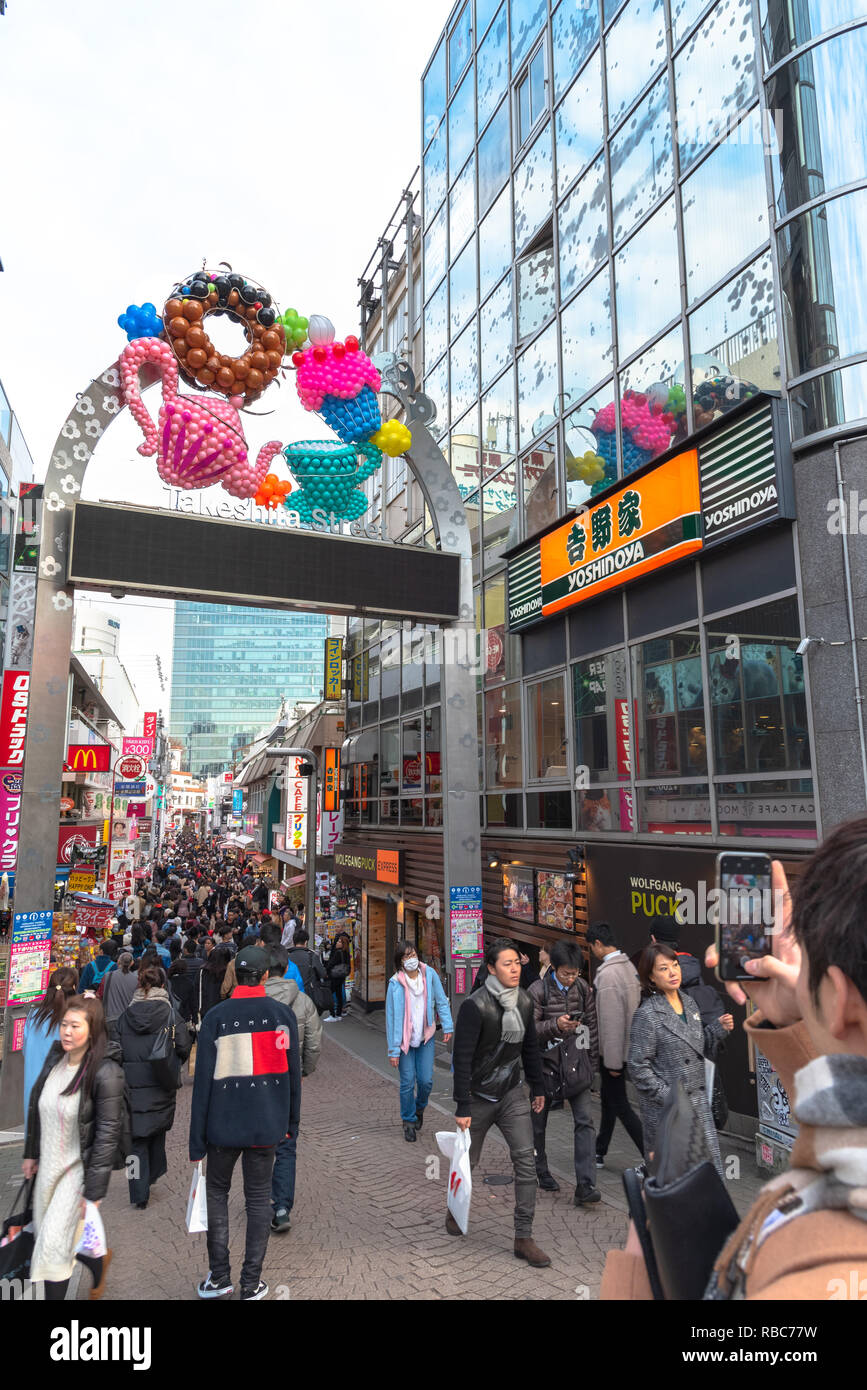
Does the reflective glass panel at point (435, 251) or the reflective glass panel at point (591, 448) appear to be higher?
the reflective glass panel at point (435, 251)

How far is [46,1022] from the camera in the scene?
5312 mm

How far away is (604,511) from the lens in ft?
33.7

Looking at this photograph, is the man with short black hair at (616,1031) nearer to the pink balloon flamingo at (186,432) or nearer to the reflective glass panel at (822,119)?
the reflective glass panel at (822,119)

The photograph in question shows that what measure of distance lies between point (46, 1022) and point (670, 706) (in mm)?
6784

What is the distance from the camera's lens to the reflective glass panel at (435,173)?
17859mm

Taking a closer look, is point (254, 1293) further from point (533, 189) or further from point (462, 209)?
point (462, 209)

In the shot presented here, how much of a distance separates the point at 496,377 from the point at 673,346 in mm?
5569

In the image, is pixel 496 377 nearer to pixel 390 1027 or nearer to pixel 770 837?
pixel 770 837

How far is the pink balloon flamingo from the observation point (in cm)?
1052

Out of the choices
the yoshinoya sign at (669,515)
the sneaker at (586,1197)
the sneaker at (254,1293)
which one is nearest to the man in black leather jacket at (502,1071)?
the sneaker at (586,1197)

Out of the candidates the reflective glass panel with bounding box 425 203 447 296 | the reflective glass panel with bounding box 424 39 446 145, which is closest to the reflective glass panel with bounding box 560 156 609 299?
the reflective glass panel with bounding box 425 203 447 296

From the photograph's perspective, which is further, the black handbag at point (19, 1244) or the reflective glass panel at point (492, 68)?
the reflective glass panel at point (492, 68)

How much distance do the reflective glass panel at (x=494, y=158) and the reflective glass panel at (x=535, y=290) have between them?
2.39m

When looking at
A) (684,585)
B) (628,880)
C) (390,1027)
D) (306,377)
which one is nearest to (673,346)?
(684,585)
